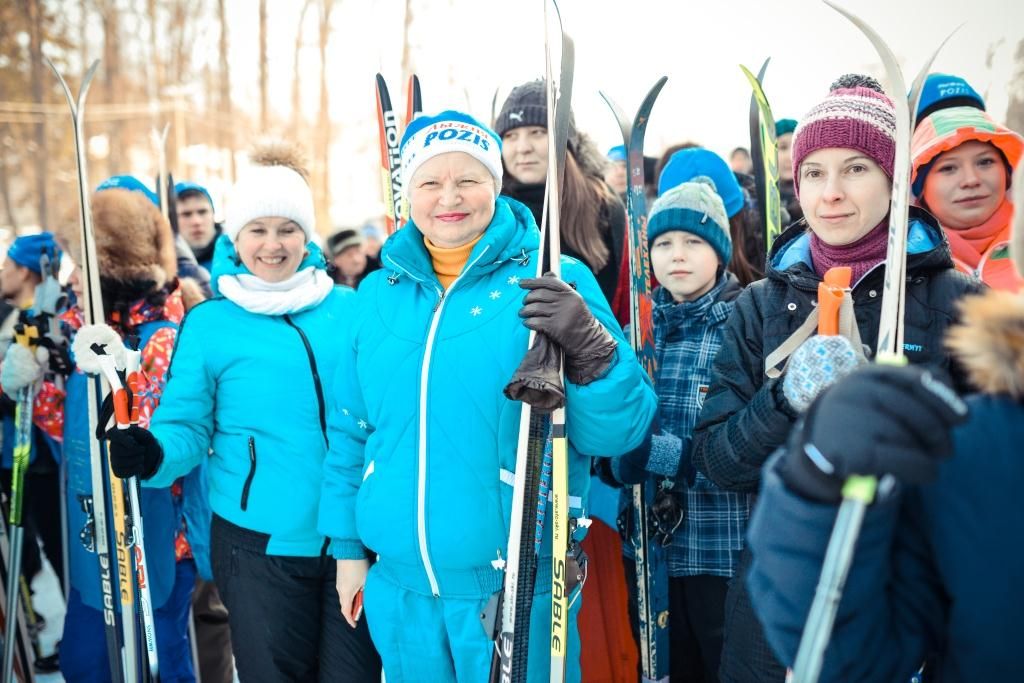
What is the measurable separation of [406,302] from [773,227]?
183cm

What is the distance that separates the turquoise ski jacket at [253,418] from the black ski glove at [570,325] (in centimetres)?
95

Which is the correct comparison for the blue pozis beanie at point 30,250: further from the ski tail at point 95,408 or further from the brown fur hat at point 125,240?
the ski tail at point 95,408

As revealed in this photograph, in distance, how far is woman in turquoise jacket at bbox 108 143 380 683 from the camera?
2.37 m

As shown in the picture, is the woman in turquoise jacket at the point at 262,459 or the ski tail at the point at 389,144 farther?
the ski tail at the point at 389,144

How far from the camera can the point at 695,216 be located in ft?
8.42

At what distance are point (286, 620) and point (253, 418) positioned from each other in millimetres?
656

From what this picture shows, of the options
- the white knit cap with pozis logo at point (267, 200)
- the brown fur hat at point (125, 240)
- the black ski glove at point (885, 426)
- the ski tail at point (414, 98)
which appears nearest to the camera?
the black ski glove at point (885, 426)

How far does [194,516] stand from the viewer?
2.89m

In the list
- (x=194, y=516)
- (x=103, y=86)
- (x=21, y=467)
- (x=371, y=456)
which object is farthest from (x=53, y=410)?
(x=103, y=86)

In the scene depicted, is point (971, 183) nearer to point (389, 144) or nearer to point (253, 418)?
point (389, 144)

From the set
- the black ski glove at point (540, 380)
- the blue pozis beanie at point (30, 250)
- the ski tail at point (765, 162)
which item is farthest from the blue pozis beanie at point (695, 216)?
the blue pozis beanie at point (30, 250)

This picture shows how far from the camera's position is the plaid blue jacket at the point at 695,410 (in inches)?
89.1

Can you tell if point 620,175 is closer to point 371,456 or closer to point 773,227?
point 773,227

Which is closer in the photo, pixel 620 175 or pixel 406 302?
pixel 406 302
